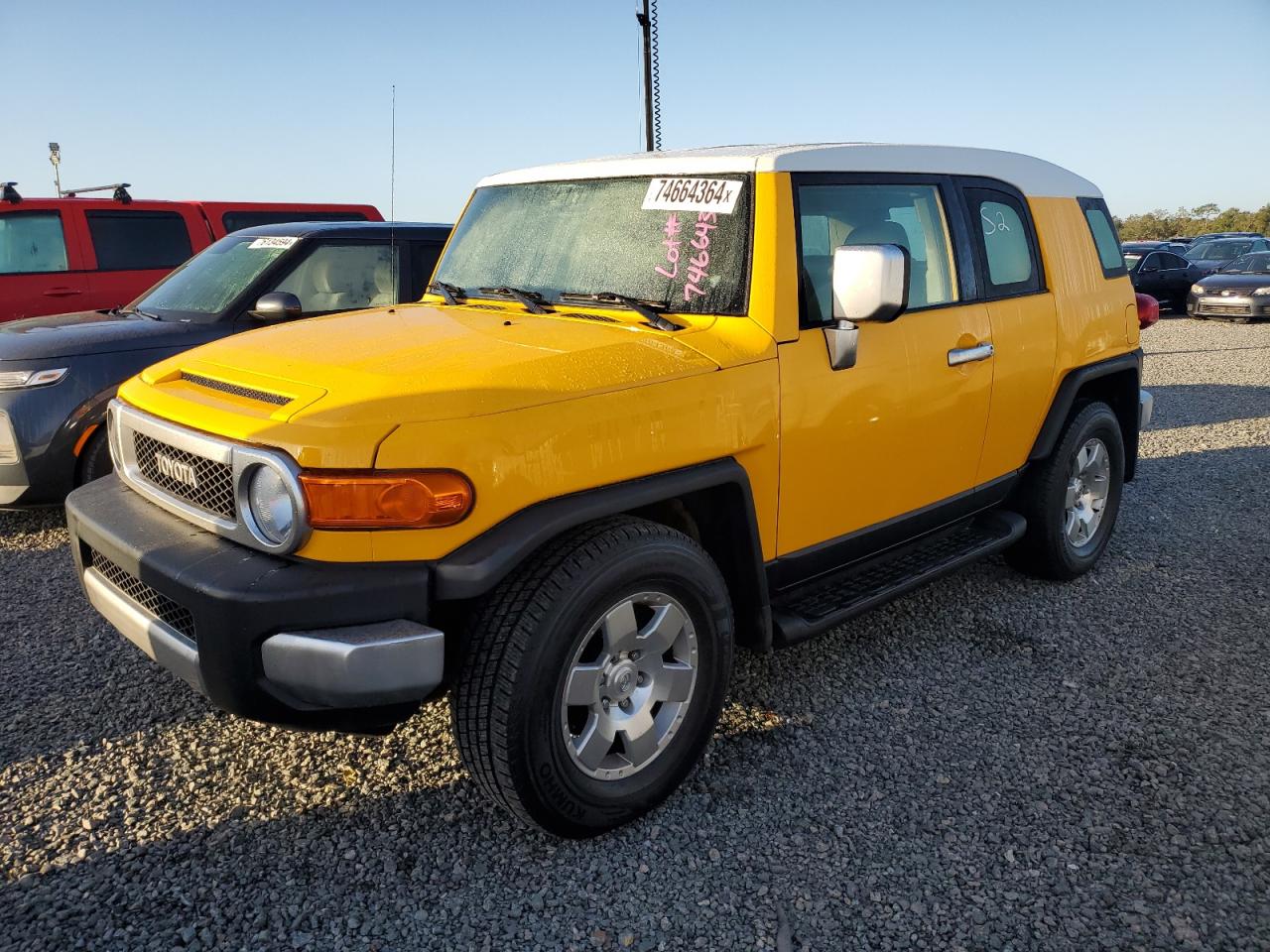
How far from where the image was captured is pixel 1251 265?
16891 mm

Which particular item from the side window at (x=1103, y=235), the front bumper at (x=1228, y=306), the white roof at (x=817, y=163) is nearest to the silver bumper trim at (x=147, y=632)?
the white roof at (x=817, y=163)

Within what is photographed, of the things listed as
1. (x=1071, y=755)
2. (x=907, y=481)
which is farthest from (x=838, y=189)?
(x=1071, y=755)

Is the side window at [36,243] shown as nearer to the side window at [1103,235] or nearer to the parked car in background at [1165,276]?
the side window at [1103,235]

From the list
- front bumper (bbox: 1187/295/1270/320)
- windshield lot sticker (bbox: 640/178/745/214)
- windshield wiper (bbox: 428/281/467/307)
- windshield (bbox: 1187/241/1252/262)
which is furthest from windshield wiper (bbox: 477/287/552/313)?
windshield (bbox: 1187/241/1252/262)

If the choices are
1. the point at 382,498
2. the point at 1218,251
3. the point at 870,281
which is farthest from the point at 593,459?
the point at 1218,251

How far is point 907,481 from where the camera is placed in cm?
342

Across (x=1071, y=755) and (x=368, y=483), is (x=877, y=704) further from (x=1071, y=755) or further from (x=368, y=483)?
(x=368, y=483)

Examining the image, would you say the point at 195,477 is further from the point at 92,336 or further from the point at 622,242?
the point at 92,336

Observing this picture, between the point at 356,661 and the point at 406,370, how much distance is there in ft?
2.60

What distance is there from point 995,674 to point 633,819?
171cm

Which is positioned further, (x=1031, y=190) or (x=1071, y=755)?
(x=1031, y=190)

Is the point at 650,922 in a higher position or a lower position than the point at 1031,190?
lower

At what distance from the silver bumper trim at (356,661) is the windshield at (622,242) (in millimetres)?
1403

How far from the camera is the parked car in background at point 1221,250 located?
18.7 metres
